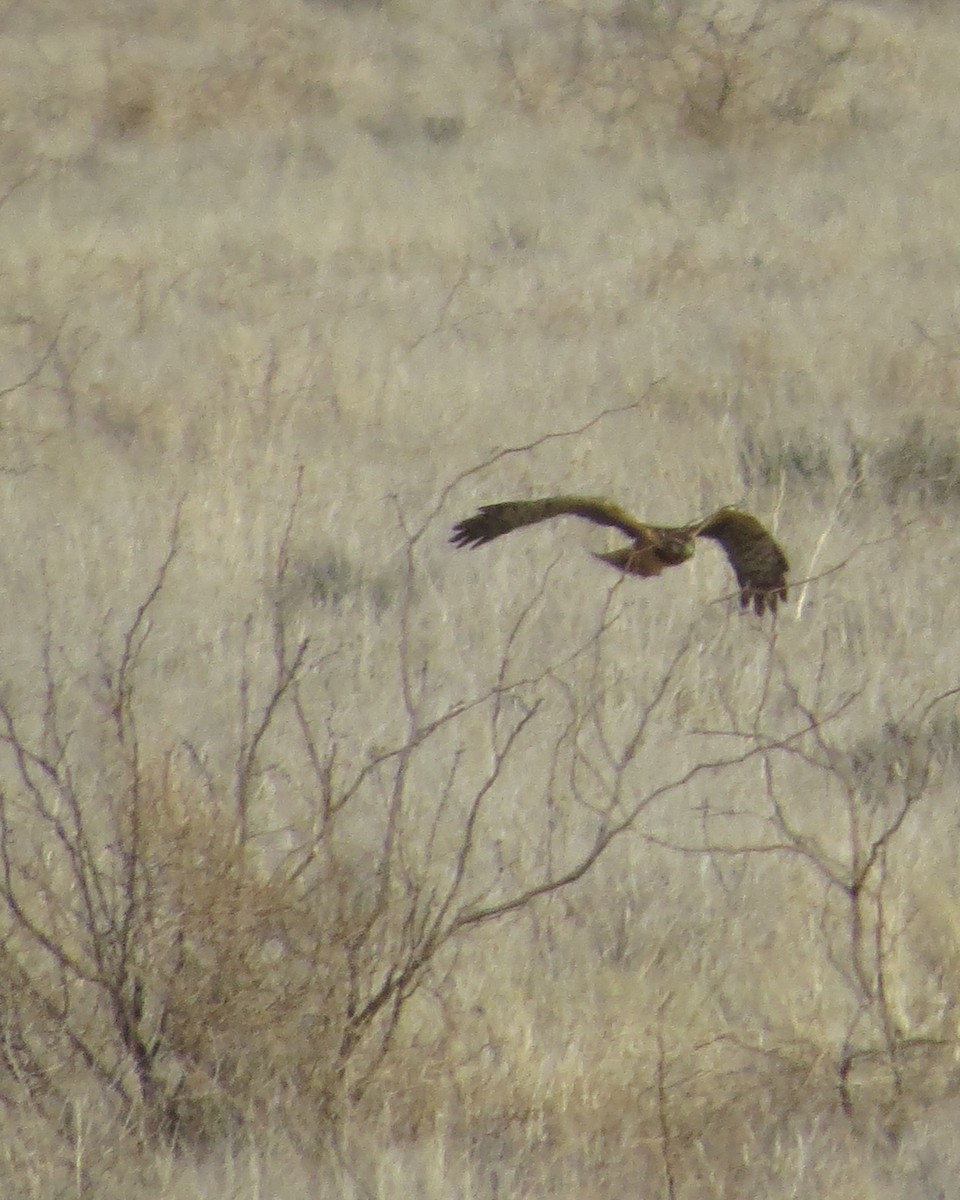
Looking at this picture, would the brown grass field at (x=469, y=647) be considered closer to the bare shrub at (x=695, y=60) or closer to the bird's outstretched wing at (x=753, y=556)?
the bare shrub at (x=695, y=60)

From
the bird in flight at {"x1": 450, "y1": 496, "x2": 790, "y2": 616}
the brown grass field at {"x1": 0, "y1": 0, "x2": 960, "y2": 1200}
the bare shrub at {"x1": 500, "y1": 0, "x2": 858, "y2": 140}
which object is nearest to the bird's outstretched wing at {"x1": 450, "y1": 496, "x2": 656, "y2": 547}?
the bird in flight at {"x1": 450, "y1": 496, "x2": 790, "y2": 616}

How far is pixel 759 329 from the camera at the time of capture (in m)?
8.41

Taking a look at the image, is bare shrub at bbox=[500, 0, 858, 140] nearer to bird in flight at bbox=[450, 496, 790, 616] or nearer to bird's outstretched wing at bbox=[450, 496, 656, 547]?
bird in flight at bbox=[450, 496, 790, 616]

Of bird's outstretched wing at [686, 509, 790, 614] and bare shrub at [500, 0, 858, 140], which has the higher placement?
bare shrub at [500, 0, 858, 140]

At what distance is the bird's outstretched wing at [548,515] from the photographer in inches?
143

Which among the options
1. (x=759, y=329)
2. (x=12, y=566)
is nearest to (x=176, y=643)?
(x=12, y=566)

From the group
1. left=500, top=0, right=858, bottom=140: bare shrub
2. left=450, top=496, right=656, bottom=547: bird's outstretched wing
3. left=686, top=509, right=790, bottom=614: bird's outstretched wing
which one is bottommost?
left=686, top=509, right=790, bottom=614: bird's outstretched wing

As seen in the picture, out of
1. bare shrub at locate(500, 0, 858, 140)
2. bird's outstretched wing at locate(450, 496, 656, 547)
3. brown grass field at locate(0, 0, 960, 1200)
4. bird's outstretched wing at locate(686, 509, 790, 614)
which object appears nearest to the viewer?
brown grass field at locate(0, 0, 960, 1200)

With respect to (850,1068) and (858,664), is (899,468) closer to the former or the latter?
(858,664)

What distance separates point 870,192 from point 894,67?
106 inches

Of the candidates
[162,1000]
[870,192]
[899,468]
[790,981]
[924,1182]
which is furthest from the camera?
[870,192]

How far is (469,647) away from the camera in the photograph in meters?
5.55

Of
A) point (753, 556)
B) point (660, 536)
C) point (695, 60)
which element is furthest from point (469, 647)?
point (695, 60)

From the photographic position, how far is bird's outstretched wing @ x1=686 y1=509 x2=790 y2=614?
3.93 metres
